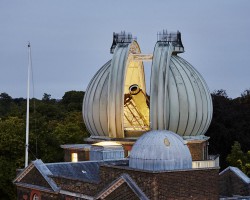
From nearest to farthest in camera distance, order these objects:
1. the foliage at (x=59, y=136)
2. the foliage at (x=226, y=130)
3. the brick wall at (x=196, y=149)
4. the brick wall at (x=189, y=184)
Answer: the brick wall at (x=189, y=184)
the brick wall at (x=196, y=149)
the foliage at (x=59, y=136)
the foliage at (x=226, y=130)

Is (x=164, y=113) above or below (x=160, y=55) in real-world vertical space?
below

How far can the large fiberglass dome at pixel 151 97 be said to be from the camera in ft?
131

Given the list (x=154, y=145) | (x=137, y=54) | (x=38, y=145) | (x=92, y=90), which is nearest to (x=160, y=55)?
(x=137, y=54)

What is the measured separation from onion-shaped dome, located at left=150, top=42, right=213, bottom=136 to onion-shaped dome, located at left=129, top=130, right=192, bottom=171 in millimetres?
8740

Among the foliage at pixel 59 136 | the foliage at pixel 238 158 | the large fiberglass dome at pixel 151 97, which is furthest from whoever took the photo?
the foliage at pixel 238 158

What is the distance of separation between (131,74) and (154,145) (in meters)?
17.5

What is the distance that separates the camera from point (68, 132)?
66.3 metres

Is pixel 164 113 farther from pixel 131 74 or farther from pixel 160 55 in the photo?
pixel 131 74

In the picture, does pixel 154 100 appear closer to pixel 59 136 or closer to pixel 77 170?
pixel 77 170

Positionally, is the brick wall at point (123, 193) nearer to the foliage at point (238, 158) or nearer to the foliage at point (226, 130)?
the foliage at point (238, 158)

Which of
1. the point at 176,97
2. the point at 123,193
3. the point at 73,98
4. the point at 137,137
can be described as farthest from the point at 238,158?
the point at 73,98

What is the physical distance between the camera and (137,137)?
41.8 m

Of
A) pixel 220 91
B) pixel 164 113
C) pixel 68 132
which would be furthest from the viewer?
pixel 220 91

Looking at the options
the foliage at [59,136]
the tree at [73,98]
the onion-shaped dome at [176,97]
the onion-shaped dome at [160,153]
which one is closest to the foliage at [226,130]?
the foliage at [59,136]
